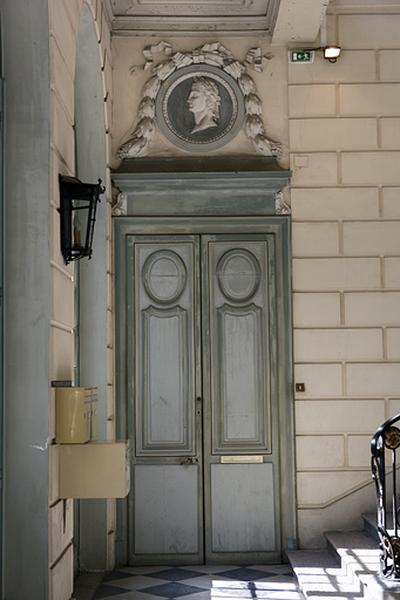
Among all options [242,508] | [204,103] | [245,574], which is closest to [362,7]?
[204,103]

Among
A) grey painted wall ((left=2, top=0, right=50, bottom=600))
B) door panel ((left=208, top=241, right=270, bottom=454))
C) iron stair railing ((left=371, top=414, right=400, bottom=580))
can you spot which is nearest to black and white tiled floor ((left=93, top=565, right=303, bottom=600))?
door panel ((left=208, top=241, right=270, bottom=454))

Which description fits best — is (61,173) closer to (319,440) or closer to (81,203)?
(81,203)

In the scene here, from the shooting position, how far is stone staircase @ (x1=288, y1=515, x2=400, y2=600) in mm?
5793

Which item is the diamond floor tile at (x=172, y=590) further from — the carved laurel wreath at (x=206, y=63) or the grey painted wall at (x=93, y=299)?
the carved laurel wreath at (x=206, y=63)

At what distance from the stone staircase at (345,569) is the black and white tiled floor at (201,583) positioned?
15 centimetres

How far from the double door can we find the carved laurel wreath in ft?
2.46

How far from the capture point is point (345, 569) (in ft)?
22.6

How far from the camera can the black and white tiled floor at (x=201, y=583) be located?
6.83 meters

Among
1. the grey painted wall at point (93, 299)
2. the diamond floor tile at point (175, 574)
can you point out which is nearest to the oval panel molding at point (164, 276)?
the grey painted wall at point (93, 299)

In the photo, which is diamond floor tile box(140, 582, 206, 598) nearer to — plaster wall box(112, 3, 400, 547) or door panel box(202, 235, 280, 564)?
door panel box(202, 235, 280, 564)

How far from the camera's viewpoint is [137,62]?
27.2 feet

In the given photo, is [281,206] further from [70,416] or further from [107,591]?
[70,416]

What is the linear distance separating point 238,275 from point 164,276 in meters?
0.61

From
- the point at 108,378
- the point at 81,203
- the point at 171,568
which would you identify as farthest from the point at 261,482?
the point at 81,203
